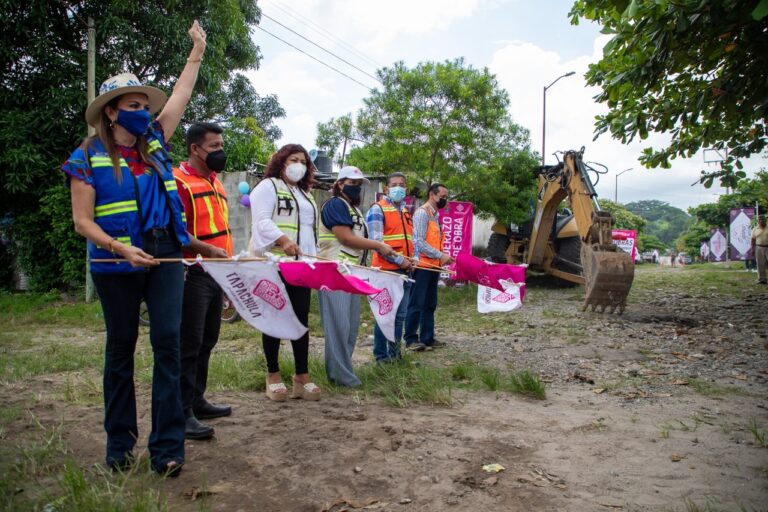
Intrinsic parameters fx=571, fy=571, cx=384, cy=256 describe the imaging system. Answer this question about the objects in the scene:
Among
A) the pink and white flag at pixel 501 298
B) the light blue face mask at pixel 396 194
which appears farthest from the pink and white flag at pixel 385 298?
the pink and white flag at pixel 501 298

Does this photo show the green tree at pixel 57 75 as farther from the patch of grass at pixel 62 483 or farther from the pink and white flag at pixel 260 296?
the patch of grass at pixel 62 483

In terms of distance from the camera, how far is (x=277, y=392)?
4211 mm

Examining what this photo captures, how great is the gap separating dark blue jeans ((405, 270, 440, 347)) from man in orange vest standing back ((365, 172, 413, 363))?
51 centimetres

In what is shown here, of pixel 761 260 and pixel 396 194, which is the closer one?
pixel 396 194

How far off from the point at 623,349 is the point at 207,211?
191 inches

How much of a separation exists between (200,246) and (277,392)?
4.60 feet

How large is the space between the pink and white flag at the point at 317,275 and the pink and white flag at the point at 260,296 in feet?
0.44

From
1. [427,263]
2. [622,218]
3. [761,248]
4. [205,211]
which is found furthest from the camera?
[622,218]

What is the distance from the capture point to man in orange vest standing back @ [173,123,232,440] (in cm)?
337

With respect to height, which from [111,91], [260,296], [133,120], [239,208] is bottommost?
[260,296]

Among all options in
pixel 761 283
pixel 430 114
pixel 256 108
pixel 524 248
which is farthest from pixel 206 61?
pixel 761 283

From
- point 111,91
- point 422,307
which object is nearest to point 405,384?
point 422,307

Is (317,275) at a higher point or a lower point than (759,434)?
higher

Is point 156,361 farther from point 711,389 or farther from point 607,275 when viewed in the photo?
point 607,275
